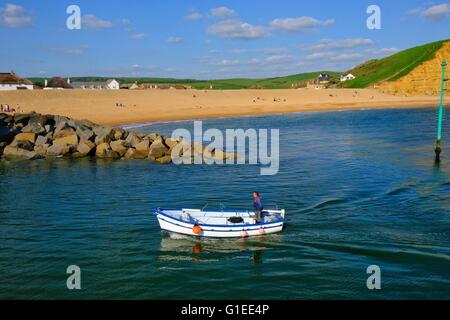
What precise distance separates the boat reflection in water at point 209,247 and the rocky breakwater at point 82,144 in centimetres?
1815

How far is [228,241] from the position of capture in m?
19.5

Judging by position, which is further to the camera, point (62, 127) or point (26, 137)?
point (62, 127)

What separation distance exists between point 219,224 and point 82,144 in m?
23.7

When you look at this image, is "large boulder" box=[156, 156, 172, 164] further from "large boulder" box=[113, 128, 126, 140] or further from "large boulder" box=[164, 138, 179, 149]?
"large boulder" box=[113, 128, 126, 140]

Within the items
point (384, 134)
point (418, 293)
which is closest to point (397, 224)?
point (418, 293)

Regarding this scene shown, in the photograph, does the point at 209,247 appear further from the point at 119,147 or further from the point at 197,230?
the point at 119,147

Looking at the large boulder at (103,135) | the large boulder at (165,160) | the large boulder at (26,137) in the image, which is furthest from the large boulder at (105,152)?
the large boulder at (26,137)

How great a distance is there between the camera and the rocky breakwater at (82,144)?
1521 inches

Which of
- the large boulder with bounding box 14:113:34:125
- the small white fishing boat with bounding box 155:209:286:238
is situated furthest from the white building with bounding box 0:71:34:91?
the small white fishing boat with bounding box 155:209:286:238

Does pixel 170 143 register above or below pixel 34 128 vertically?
below

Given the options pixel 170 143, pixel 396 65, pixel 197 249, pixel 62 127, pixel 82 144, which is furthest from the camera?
pixel 396 65

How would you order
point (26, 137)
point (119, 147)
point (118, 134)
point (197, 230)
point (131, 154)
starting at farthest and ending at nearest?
point (118, 134) < point (26, 137) < point (119, 147) < point (131, 154) < point (197, 230)

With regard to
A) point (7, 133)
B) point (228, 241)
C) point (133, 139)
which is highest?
point (7, 133)

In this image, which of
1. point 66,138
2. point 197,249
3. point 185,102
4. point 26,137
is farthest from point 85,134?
point 185,102
